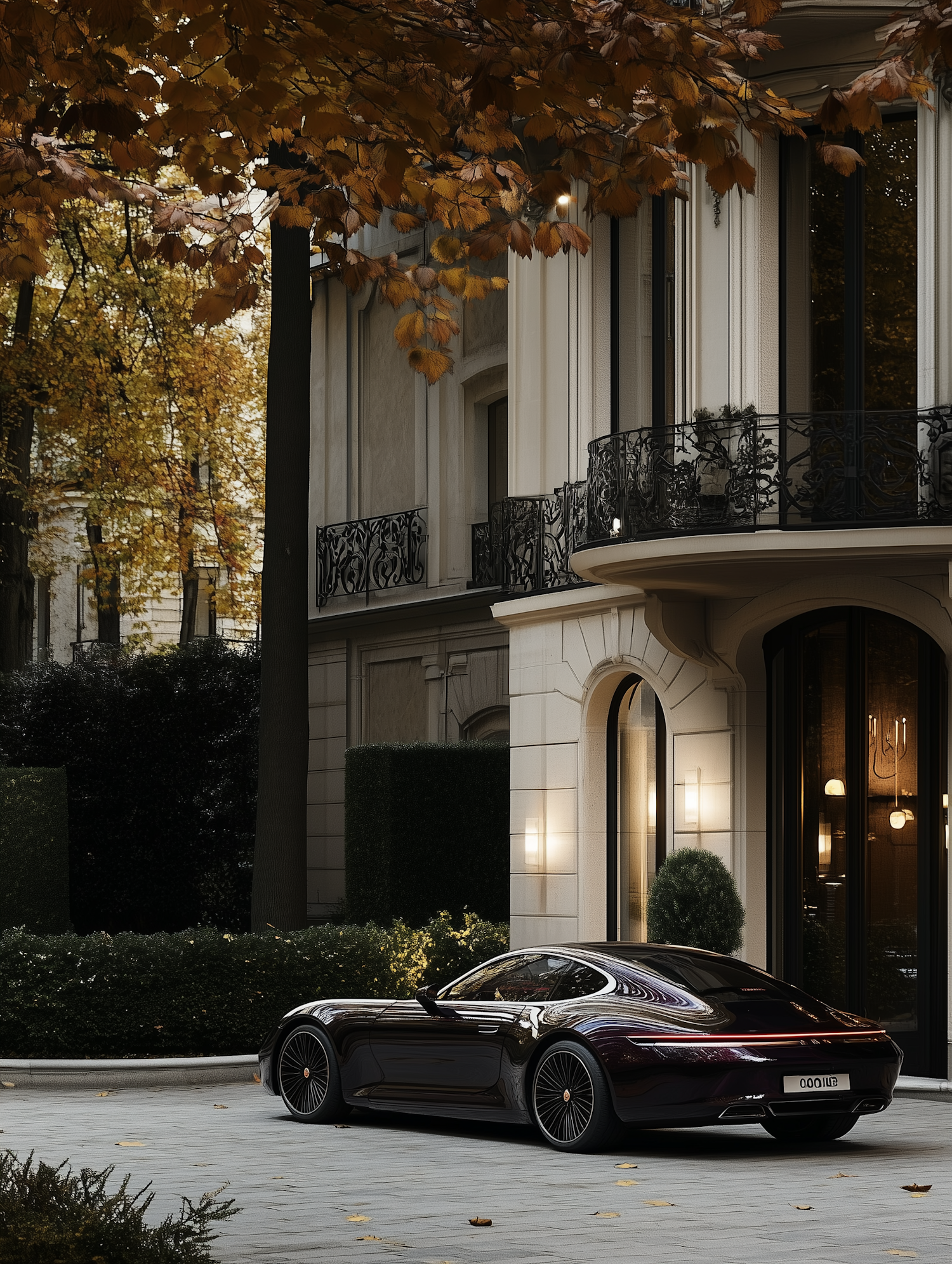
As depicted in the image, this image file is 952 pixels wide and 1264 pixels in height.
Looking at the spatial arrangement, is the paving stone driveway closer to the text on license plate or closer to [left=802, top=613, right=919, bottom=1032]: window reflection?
the text on license plate

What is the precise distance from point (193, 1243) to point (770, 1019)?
5909 mm

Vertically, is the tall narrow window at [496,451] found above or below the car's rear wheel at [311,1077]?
above

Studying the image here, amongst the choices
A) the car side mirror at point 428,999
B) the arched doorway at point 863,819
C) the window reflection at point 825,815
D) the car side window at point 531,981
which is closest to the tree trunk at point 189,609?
the arched doorway at point 863,819

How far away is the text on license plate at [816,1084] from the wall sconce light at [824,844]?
19.1 ft

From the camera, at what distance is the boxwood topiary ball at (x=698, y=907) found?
57.0 ft

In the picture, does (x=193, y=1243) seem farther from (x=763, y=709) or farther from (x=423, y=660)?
(x=423, y=660)

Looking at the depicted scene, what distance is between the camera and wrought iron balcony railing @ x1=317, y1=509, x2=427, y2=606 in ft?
89.2

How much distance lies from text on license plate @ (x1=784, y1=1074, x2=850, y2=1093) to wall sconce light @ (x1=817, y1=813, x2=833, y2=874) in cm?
581

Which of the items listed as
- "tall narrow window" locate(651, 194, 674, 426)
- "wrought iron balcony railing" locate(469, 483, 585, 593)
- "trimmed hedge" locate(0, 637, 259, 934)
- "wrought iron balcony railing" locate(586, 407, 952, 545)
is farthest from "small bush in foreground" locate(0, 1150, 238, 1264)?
"trimmed hedge" locate(0, 637, 259, 934)

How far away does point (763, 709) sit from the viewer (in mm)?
18172

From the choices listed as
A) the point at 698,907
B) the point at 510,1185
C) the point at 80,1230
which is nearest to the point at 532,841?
the point at 698,907

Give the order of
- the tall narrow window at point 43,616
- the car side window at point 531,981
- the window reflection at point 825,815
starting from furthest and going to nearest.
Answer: the tall narrow window at point 43,616 → the window reflection at point 825,815 → the car side window at point 531,981

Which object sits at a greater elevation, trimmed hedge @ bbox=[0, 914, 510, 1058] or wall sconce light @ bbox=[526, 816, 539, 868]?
wall sconce light @ bbox=[526, 816, 539, 868]

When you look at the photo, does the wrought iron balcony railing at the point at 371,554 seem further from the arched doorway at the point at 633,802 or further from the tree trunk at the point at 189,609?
the arched doorway at the point at 633,802
